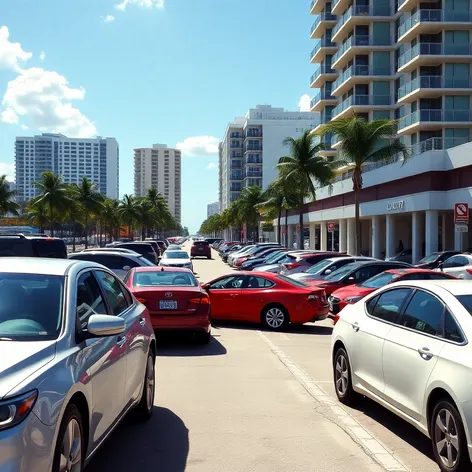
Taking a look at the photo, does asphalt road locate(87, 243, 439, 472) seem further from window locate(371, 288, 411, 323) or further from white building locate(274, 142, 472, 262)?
white building locate(274, 142, 472, 262)

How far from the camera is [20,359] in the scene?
11.7 feet

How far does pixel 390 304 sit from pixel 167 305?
5347 mm

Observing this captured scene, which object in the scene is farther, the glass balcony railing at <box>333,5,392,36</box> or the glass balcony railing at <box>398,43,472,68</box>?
the glass balcony railing at <box>333,5,392,36</box>

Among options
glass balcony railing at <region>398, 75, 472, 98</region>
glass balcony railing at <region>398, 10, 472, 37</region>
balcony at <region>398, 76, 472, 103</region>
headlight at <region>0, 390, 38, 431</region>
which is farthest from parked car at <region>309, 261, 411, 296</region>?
glass balcony railing at <region>398, 10, 472, 37</region>

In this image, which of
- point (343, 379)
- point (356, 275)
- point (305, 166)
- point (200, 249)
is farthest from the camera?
point (200, 249)

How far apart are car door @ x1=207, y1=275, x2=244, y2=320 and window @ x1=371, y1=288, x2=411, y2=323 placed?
7711 millimetres

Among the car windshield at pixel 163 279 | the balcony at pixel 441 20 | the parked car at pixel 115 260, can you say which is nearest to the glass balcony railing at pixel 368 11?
the balcony at pixel 441 20

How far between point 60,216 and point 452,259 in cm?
5141

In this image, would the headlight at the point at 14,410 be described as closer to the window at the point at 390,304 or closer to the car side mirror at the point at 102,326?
the car side mirror at the point at 102,326

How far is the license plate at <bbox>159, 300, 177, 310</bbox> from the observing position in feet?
35.8

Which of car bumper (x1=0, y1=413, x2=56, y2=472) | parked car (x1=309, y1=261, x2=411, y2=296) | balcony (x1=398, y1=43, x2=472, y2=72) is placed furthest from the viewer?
balcony (x1=398, y1=43, x2=472, y2=72)

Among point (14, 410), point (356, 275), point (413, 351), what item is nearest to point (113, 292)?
point (14, 410)

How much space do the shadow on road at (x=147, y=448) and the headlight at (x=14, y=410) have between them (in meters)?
1.96

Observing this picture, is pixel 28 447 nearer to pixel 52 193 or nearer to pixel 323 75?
pixel 52 193
